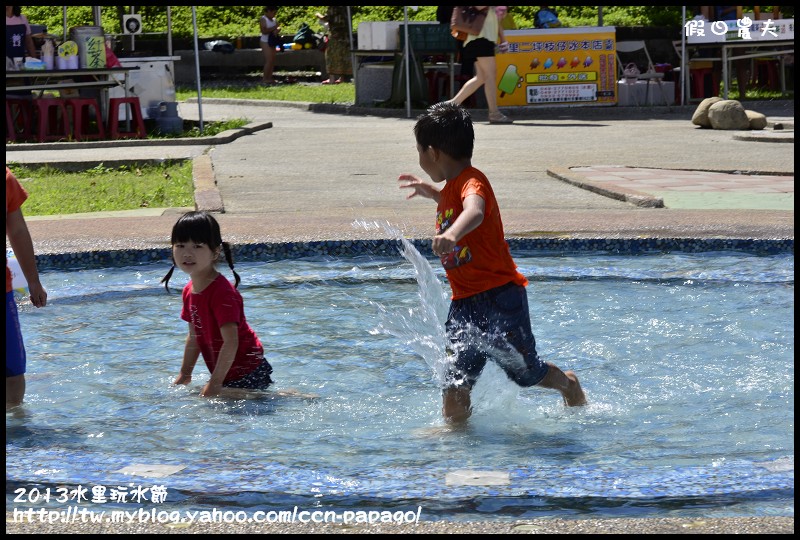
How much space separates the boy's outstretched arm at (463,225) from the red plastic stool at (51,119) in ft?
40.5

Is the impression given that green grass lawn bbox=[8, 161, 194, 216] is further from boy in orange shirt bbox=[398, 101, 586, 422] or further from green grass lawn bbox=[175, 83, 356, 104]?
green grass lawn bbox=[175, 83, 356, 104]

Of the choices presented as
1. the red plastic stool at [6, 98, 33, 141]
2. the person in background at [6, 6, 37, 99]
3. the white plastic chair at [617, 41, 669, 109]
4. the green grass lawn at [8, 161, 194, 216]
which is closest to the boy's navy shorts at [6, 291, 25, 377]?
the green grass lawn at [8, 161, 194, 216]

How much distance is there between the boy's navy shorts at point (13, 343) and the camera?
4421 millimetres

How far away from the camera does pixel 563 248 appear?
793 cm

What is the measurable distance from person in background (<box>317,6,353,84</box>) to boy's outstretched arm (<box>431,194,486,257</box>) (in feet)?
73.2

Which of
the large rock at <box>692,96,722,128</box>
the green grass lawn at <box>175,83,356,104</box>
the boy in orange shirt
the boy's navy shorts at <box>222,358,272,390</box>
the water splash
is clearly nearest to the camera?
the boy in orange shirt

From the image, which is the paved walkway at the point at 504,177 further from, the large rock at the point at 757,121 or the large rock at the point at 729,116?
the large rock at the point at 757,121

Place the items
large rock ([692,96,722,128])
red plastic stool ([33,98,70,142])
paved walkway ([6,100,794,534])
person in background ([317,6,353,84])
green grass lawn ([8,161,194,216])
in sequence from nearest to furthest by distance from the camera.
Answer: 1. paved walkway ([6,100,794,534])
2. green grass lawn ([8,161,194,216])
3. red plastic stool ([33,98,70,142])
4. large rock ([692,96,722,128])
5. person in background ([317,6,353,84])

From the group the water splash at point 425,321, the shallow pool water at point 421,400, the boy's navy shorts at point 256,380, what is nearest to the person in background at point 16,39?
the shallow pool water at point 421,400

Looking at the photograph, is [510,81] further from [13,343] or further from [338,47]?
[13,343]

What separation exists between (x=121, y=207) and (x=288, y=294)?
3.47m

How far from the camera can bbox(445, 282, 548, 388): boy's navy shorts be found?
441 cm

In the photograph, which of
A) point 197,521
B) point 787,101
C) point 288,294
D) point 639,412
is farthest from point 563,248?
point 787,101

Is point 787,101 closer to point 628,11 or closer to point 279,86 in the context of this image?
point 279,86
